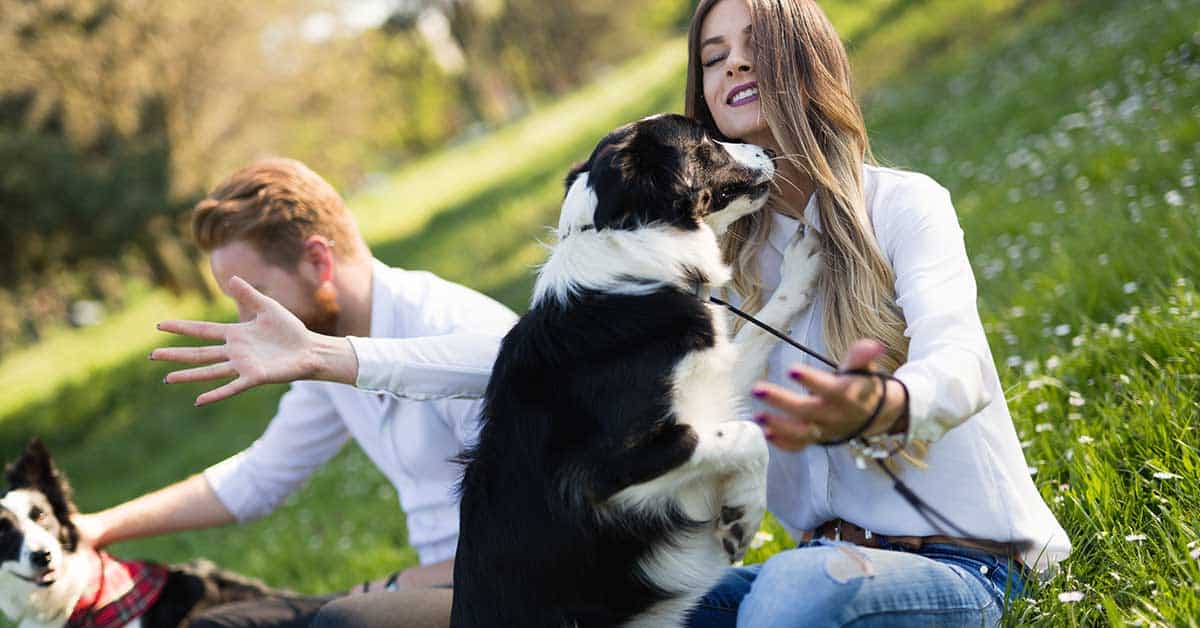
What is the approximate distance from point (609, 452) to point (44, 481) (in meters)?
2.07

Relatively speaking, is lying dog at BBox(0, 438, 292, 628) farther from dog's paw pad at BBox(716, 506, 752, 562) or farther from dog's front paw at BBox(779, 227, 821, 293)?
A: dog's front paw at BBox(779, 227, 821, 293)

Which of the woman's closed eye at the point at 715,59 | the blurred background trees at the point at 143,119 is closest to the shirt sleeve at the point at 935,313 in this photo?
the woman's closed eye at the point at 715,59

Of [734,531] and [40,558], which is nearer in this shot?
[734,531]

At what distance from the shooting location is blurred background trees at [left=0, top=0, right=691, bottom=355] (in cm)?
1147

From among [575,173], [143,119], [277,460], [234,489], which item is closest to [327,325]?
[277,460]

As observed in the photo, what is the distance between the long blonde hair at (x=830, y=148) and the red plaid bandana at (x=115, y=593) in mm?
2458

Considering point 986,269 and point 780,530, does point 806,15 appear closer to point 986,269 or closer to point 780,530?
point 780,530

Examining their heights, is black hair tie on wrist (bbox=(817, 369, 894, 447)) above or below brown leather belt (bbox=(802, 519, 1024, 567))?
above

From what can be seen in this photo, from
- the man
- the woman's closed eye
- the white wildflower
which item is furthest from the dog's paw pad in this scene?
the woman's closed eye

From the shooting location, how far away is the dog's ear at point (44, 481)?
10.2 feet

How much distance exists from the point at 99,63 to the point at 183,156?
1664 millimetres

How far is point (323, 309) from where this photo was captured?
300 cm

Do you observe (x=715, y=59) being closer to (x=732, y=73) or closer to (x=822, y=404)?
(x=732, y=73)

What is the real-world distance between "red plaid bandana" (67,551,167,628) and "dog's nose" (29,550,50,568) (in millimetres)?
169
